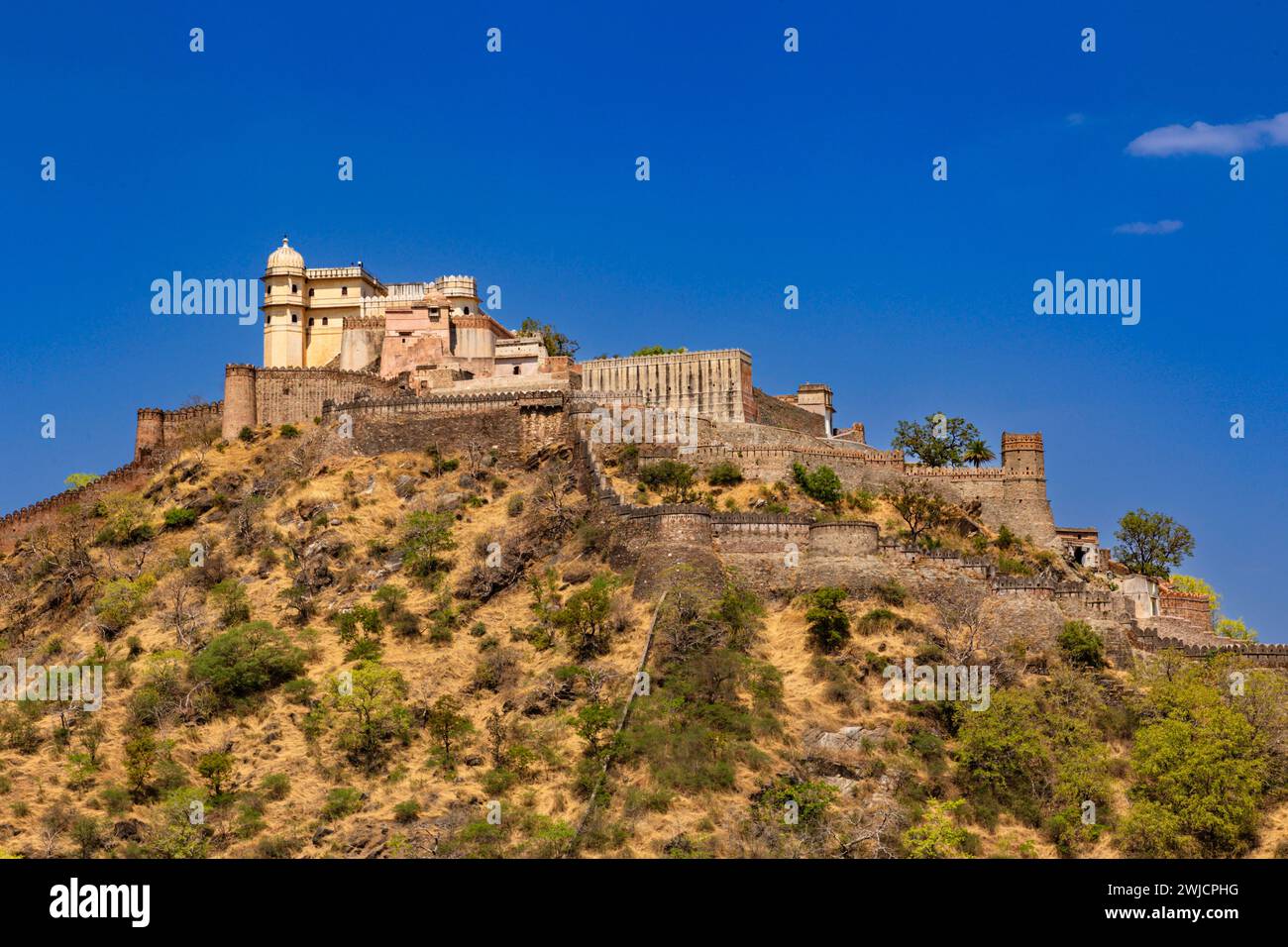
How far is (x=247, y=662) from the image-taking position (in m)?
52.7

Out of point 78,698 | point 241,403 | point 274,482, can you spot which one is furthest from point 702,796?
point 241,403

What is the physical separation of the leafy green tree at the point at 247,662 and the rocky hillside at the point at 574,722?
9 cm

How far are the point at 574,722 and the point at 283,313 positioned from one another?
115 ft

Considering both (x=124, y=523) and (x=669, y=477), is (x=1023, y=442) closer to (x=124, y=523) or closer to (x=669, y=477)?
(x=669, y=477)

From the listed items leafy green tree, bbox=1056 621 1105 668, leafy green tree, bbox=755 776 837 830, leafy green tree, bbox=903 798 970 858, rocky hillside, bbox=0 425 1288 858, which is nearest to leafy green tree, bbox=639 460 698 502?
rocky hillside, bbox=0 425 1288 858

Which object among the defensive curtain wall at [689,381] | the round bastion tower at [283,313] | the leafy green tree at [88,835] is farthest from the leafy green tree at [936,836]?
the round bastion tower at [283,313]

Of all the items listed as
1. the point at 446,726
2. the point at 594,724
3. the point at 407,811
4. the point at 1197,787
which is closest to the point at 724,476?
the point at 594,724

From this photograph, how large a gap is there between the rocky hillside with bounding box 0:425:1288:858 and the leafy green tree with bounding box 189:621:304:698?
87 mm

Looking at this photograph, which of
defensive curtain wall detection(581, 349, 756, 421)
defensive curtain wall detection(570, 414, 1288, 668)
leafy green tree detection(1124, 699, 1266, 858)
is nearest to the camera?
leafy green tree detection(1124, 699, 1266, 858)

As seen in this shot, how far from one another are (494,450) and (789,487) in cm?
1133

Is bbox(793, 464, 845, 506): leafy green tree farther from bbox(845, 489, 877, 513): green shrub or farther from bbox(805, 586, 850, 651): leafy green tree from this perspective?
bbox(805, 586, 850, 651): leafy green tree

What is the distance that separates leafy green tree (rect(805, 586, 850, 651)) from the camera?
168 feet

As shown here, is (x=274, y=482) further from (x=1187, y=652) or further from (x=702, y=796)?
(x=1187, y=652)
